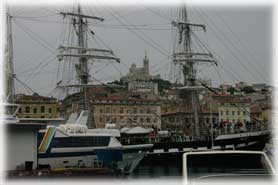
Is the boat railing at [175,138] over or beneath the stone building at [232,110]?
beneath

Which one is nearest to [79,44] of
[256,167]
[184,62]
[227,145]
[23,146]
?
[184,62]

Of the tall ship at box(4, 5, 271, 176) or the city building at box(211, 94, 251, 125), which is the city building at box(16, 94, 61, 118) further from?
the city building at box(211, 94, 251, 125)

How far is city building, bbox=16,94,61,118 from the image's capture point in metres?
37.8

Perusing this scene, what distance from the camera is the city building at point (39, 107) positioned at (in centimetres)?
3779

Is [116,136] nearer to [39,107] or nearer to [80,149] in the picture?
[80,149]

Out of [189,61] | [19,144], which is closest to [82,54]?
[189,61]

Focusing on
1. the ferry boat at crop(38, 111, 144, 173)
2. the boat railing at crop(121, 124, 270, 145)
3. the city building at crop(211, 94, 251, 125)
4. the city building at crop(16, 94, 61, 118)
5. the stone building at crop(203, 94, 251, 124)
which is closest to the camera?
the ferry boat at crop(38, 111, 144, 173)

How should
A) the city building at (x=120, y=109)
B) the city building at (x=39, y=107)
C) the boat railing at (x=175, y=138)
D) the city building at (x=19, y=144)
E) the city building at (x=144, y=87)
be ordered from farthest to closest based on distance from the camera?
the city building at (x=144, y=87)
the city building at (x=120, y=109)
the city building at (x=39, y=107)
the boat railing at (x=175, y=138)
the city building at (x=19, y=144)

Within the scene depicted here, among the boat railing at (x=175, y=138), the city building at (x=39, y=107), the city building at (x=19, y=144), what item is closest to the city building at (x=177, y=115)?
the boat railing at (x=175, y=138)

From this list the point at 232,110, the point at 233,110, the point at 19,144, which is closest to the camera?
the point at 19,144

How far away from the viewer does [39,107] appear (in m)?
40.6

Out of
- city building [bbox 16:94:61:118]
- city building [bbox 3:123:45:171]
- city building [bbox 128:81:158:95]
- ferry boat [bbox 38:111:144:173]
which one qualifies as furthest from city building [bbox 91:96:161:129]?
city building [bbox 3:123:45:171]

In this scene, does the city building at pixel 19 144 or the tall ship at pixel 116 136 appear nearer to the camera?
the city building at pixel 19 144

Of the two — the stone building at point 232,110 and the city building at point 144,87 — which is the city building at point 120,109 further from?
the stone building at point 232,110
